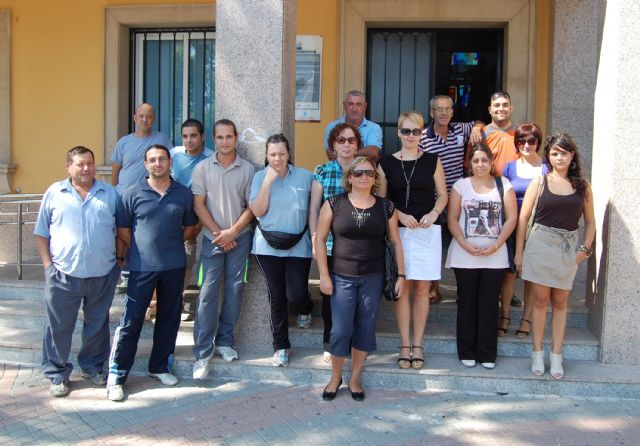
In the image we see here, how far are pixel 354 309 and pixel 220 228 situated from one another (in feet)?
3.98

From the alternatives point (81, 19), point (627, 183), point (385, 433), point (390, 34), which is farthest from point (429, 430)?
point (81, 19)

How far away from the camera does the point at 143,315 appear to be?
16.6 ft

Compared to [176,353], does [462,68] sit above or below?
above

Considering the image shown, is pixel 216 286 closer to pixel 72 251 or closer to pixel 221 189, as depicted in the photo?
pixel 221 189

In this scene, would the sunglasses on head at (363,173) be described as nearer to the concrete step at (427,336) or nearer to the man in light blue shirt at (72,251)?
the concrete step at (427,336)

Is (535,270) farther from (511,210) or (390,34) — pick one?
(390,34)

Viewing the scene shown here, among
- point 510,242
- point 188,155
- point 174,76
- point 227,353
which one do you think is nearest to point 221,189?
point 188,155

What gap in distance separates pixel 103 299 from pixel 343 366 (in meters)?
1.88

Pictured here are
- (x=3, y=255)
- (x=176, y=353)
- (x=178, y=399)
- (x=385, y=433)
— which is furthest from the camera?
(x=3, y=255)

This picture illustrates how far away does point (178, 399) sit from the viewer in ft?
16.4

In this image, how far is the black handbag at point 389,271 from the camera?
486cm

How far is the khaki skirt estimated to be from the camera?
5.01 m

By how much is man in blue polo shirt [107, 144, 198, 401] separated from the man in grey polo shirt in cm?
16

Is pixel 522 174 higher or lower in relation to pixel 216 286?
higher
